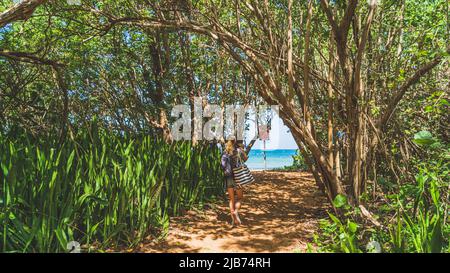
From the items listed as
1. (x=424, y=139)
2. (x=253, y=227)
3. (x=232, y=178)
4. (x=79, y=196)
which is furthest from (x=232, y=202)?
(x=424, y=139)

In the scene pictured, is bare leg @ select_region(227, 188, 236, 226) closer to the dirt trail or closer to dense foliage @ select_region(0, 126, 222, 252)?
the dirt trail

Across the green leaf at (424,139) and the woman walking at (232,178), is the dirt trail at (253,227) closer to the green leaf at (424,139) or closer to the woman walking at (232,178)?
the woman walking at (232,178)

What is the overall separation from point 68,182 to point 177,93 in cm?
559

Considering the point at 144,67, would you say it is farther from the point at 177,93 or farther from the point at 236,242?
the point at 236,242

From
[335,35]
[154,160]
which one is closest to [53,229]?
[154,160]

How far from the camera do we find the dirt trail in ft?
13.2

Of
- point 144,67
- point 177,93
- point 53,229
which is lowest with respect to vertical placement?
point 53,229

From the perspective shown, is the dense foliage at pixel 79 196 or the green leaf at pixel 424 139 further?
the dense foliage at pixel 79 196

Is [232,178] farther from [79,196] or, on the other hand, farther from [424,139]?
[424,139]

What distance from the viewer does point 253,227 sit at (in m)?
4.87

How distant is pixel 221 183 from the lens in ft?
23.5

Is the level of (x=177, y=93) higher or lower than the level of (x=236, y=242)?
higher

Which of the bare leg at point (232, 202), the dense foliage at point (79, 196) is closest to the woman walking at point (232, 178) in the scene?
the bare leg at point (232, 202)

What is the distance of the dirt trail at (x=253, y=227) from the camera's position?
13.2ft
